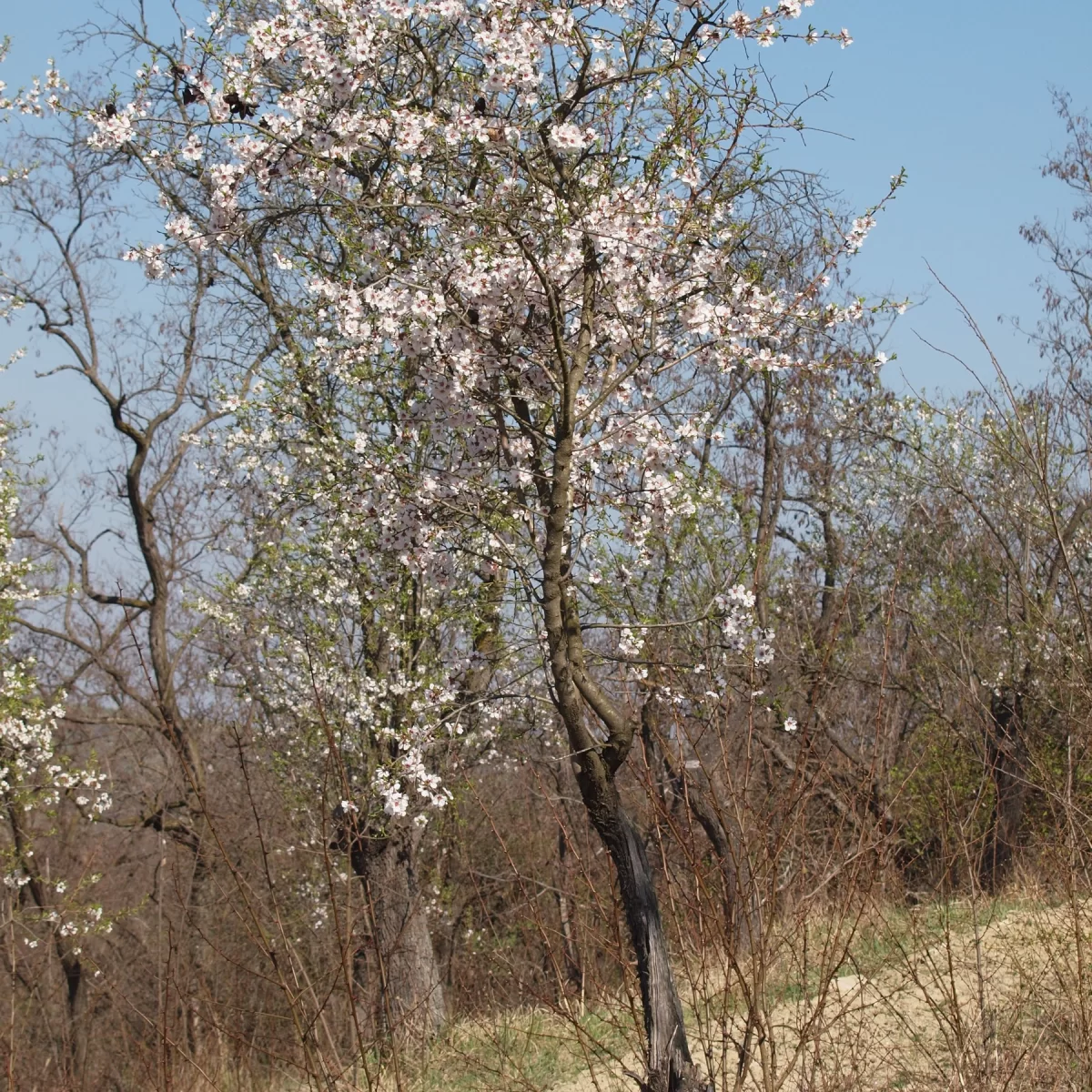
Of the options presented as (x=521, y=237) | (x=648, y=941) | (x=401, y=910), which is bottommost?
(x=401, y=910)

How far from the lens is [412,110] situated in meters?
4.15

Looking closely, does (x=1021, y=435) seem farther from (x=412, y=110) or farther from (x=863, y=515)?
(x=863, y=515)

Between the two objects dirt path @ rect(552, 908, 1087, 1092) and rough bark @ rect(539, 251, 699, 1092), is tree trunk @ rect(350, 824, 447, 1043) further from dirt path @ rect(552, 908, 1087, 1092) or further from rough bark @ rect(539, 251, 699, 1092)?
rough bark @ rect(539, 251, 699, 1092)

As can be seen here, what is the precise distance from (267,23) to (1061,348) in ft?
36.1

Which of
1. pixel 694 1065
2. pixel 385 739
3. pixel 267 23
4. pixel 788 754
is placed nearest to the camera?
pixel 694 1065

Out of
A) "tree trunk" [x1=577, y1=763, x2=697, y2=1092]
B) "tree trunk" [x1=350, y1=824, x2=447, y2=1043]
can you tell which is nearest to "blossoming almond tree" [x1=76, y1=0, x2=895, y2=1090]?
"tree trunk" [x1=577, y1=763, x2=697, y2=1092]

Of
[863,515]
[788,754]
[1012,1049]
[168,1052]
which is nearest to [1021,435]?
[1012,1049]

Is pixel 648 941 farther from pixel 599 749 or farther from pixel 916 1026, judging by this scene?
pixel 916 1026

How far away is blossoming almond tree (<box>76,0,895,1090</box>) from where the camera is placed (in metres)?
3.96

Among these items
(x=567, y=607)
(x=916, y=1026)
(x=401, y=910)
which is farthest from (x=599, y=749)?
(x=401, y=910)

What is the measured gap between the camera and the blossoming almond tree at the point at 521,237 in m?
3.96

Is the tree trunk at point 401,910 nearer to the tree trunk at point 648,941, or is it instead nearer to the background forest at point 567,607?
the background forest at point 567,607

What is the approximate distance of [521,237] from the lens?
3834mm

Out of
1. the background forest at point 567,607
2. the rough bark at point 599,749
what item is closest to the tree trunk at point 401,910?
the background forest at point 567,607
